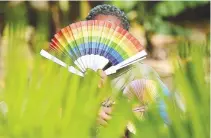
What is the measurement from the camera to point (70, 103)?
1.20 feet

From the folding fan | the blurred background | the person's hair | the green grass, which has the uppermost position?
the blurred background

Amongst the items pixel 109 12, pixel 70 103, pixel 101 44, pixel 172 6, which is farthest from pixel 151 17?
pixel 70 103

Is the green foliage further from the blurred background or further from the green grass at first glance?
the green grass

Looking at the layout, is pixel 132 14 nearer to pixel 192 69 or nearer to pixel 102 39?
pixel 102 39

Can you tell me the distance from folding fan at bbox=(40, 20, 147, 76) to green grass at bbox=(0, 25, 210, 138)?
0.35 metres

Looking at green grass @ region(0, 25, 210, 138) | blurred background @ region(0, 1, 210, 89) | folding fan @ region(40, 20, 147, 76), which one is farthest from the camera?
blurred background @ region(0, 1, 210, 89)

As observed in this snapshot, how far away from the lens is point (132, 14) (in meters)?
3.20

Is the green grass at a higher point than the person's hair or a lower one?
lower

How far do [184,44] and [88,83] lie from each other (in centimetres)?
8

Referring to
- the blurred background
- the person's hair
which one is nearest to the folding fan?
the person's hair

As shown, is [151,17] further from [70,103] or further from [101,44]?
[70,103]

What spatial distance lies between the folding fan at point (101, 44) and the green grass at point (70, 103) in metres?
0.35

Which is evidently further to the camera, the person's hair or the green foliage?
the green foliage

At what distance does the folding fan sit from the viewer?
2.47 ft
